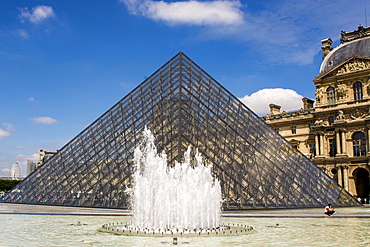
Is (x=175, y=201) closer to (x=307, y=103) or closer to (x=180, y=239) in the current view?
(x=180, y=239)

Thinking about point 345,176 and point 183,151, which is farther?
point 345,176

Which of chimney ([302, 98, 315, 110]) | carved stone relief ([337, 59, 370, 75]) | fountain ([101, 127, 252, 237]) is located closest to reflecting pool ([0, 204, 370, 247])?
fountain ([101, 127, 252, 237])

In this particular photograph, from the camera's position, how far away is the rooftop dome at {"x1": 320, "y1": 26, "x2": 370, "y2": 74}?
132ft

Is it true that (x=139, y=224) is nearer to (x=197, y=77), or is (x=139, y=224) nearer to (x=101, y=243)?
(x=101, y=243)

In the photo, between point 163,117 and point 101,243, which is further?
point 163,117

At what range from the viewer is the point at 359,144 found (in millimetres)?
38688

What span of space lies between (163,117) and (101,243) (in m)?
13.0

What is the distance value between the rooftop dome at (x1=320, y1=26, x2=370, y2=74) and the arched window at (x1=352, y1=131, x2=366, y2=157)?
767 cm

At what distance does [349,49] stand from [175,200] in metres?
34.6

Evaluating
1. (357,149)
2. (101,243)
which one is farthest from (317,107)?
(101,243)

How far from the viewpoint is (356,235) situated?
33.2 feet

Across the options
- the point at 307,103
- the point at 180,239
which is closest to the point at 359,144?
the point at 307,103

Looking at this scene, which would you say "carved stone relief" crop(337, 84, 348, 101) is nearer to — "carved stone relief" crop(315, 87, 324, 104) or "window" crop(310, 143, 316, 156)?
"carved stone relief" crop(315, 87, 324, 104)

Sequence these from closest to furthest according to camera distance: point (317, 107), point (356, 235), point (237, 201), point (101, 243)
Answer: point (101, 243), point (356, 235), point (237, 201), point (317, 107)
